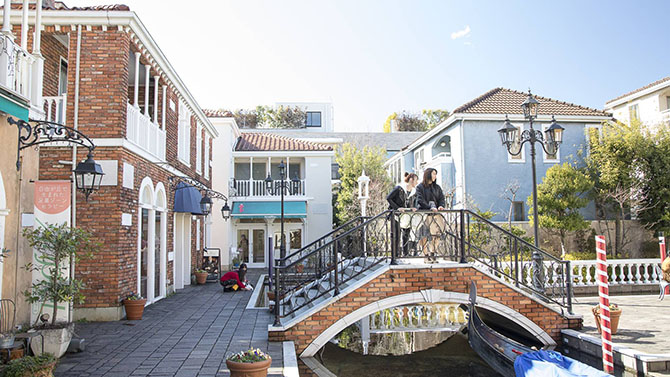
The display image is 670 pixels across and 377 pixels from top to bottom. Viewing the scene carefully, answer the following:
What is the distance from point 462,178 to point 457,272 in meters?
13.7

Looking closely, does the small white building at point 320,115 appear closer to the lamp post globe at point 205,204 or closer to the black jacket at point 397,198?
the lamp post globe at point 205,204

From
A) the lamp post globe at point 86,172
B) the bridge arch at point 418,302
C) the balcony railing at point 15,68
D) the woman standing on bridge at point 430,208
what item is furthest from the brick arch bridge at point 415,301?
the balcony railing at point 15,68

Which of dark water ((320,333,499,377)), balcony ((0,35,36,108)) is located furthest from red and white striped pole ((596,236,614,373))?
balcony ((0,35,36,108))

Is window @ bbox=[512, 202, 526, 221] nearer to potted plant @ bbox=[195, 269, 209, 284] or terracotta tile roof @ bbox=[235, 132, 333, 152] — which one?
terracotta tile roof @ bbox=[235, 132, 333, 152]

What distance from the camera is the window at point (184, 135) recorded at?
623 inches

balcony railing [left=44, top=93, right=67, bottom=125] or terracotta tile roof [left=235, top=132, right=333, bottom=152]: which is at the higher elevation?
terracotta tile roof [left=235, top=132, right=333, bottom=152]

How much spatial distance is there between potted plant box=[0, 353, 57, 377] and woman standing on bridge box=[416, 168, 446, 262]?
19.9ft

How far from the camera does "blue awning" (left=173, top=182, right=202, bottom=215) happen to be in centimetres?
1480

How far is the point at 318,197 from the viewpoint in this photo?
84.8 feet

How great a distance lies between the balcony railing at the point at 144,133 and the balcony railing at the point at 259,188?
1179cm

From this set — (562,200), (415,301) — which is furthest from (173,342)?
(562,200)

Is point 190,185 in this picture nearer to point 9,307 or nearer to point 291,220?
point 9,307

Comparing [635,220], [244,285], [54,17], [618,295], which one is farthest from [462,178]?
[54,17]

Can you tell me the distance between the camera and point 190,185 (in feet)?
51.0
